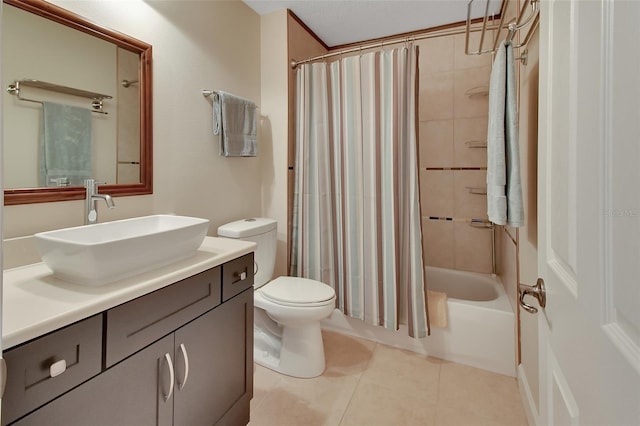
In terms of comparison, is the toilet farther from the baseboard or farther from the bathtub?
the baseboard

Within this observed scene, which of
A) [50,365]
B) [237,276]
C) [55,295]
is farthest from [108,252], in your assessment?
[237,276]

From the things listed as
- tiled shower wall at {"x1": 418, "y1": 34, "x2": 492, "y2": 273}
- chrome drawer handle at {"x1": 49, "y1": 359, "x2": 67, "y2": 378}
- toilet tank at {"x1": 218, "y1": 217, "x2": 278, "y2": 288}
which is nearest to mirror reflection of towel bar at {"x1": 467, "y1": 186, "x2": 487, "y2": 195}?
tiled shower wall at {"x1": 418, "y1": 34, "x2": 492, "y2": 273}

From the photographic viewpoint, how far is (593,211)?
1.54 feet

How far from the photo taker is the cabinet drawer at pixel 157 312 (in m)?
0.88

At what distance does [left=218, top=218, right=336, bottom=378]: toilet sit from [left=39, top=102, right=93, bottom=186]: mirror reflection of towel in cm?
74

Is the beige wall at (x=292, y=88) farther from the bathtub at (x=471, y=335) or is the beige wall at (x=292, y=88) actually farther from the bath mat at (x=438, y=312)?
the bath mat at (x=438, y=312)

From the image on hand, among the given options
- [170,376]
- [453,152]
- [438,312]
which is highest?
→ [453,152]

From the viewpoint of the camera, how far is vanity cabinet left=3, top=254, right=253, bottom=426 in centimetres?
85

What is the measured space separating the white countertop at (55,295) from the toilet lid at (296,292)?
650 millimetres

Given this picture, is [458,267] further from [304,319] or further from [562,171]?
[562,171]

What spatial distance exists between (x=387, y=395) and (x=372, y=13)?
98.9 inches

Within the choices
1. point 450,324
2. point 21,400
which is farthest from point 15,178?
point 450,324

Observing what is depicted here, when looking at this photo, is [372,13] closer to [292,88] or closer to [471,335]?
[292,88]

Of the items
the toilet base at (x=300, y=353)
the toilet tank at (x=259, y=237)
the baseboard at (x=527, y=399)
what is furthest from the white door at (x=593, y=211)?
the toilet tank at (x=259, y=237)
